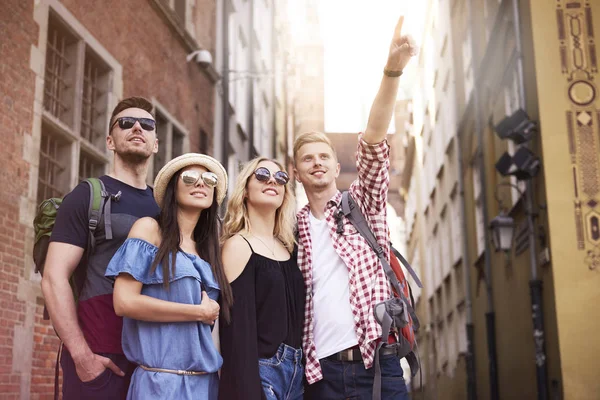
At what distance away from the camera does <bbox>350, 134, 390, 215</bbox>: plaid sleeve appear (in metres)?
4.28

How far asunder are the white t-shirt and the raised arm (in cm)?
61

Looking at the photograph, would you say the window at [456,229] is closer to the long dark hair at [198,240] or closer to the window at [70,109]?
the window at [70,109]

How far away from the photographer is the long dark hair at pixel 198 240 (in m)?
3.77

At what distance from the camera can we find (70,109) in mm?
9227

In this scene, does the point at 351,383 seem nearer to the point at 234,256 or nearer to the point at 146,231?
the point at 234,256

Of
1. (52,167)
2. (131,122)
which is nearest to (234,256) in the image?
(131,122)

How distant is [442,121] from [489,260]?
9.40 m

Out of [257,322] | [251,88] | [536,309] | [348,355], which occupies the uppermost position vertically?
[251,88]

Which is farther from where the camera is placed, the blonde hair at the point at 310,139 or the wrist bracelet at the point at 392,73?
the blonde hair at the point at 310,139

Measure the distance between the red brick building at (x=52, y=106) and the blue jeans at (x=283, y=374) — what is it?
4.00m

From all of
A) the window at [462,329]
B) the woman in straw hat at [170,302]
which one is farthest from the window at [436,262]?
the woman in straw hat at [170,302]

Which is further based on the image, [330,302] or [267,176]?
[267,176]

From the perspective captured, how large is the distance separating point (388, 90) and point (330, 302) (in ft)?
3.70

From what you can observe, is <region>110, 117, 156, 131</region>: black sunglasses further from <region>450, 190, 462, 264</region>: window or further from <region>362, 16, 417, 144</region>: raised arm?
<region>450, 190, 462, 264</region>: window
